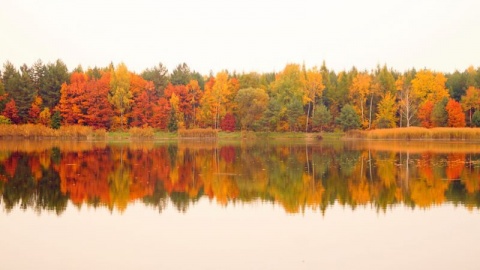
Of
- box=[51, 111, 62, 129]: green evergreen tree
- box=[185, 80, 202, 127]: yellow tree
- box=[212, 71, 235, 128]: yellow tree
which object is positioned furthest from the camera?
box=[185, 80, 202, 127]: yellow tree

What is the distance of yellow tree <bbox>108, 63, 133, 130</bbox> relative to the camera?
255ft

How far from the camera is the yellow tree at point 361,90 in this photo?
78.2 meters

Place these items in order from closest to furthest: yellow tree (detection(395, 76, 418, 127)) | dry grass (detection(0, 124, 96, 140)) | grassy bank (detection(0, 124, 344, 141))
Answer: dry grass (detection(0, 124, 96, 140)) < grassy bank (detection(0, 124, 344, 141)) < yellow tree (detection(395, 76, 418, 127))

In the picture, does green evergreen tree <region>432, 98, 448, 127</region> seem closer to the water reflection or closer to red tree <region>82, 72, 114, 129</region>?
the water reflection

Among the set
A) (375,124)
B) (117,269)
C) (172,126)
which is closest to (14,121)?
(172,126)

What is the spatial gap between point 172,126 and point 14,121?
2392cm

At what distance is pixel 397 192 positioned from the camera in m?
19.7

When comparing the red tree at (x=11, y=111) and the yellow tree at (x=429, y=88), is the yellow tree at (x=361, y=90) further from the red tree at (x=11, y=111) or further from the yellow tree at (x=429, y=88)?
the red tree at (x=11, y=111)

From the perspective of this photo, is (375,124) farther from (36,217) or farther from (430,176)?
(36,217)

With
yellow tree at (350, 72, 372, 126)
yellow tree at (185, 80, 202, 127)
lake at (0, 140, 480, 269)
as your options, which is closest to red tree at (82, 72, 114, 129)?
yellow tree at (185, 80, 202, 127)

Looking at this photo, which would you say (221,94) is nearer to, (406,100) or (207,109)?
(207,109)

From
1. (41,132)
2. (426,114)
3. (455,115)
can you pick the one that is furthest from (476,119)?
(41,132)

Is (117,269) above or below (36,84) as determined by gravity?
below

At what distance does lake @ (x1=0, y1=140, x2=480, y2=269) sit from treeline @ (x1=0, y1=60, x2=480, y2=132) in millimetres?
49974
